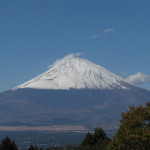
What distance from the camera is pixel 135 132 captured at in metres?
24.8

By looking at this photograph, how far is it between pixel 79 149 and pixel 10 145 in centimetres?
878

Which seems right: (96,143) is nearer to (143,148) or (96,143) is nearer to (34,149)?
(34,149)

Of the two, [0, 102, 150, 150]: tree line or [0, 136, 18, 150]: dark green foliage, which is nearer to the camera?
[0, 102, 150, 150]: tree line

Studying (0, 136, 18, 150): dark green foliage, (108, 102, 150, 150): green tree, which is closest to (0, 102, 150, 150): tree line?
(108, 102, 150, 150): green tree

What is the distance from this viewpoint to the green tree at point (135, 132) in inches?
961

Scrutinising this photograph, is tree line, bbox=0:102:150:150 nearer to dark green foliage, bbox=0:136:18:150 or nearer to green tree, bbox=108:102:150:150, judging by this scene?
green tree, bbox=108:102:150:150

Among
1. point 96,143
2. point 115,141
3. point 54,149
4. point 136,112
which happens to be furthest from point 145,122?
point 54,149

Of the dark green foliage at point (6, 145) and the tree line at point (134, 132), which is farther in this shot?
the dark green foliage at point (6, 145)

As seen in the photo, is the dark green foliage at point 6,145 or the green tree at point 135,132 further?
the dark green foliage at point 6,145

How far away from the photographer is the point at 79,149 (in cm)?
3828

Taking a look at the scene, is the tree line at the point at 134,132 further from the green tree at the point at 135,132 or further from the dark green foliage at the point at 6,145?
the dark green foliage at the point at 6,145

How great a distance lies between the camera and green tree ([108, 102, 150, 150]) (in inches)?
961

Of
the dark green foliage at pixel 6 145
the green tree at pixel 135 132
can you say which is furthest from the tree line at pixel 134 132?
the dark green foliage at pixel 6 145

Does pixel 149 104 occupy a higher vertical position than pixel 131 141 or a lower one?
higher
